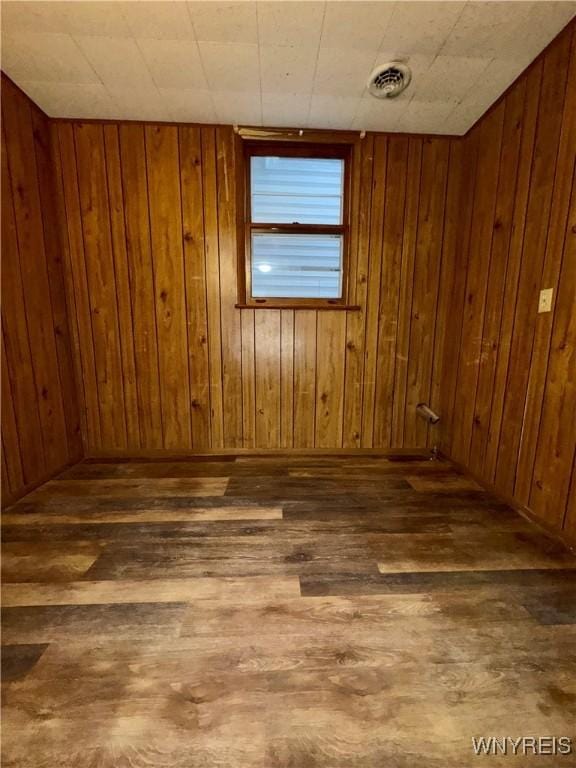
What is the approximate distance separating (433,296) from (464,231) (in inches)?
17.8

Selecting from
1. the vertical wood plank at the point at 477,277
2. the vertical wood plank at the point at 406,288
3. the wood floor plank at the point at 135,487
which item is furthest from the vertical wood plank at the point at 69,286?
the vertical wood plank at the point at 477,277

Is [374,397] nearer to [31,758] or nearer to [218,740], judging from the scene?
[218,740]

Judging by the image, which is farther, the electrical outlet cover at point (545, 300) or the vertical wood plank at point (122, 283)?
the vertical wood plank at point (122, 283)

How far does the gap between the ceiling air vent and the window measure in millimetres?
464

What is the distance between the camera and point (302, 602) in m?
1.18

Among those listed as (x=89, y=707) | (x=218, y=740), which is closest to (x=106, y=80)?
(x=89, y=707)

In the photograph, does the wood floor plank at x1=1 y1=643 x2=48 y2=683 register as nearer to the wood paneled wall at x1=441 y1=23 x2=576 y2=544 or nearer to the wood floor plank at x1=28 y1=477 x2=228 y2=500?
the wood floor plank at x1=28 y1=477 x2=228 y2=500

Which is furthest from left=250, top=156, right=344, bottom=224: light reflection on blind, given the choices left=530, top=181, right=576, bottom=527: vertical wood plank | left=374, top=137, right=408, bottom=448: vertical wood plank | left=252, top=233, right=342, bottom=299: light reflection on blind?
left=530, top=181, right=576, bottom=527: vertical wood plank

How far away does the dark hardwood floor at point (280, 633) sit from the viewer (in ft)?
2.59

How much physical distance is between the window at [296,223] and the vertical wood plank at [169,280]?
48cm

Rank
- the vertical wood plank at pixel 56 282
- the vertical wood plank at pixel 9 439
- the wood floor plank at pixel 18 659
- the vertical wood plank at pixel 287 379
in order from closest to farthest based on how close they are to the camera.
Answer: the wood floor plank at pixel 18 659 → the vertical wood plank at pixel 9 439 → the vertical wood plank at pixel 56 282 → the vertical wood plank at pixel 287 379

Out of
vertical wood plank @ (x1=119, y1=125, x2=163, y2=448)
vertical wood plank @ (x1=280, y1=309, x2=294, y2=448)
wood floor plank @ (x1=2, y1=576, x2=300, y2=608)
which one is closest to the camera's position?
wood floor plank @ (x1=2, y1=576, x2=300, y2=608)

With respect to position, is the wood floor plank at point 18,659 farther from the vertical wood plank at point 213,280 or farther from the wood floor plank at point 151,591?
the vertical wood plank at point 213,280

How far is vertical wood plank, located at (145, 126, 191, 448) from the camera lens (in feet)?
7.14
